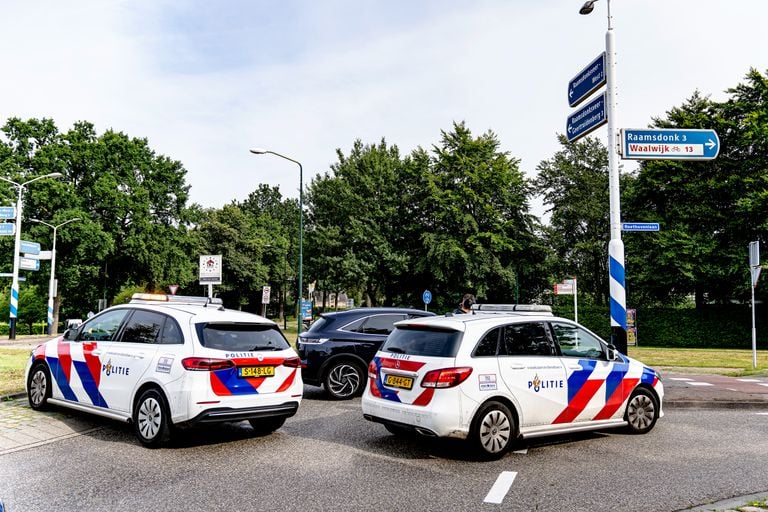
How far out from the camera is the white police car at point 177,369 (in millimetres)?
6867

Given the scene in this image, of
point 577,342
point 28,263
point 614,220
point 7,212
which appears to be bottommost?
point 577,342

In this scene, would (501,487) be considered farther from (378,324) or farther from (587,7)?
(587,7)

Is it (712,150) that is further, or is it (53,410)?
(712,150)

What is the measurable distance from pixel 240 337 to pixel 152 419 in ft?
4.30

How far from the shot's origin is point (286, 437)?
7789mm

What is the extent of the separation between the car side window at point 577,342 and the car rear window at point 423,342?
1.53 metres

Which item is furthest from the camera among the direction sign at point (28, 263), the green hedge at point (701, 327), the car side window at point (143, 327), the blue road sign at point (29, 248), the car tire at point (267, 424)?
the green hedge at point (701, 327)

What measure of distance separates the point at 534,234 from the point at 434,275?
8131 mm

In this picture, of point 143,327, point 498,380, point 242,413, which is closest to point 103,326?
point 143,327

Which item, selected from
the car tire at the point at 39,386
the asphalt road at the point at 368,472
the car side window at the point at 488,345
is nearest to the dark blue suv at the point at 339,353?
the asphalt road at the point at 368,472

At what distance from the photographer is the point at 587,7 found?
11719 mm

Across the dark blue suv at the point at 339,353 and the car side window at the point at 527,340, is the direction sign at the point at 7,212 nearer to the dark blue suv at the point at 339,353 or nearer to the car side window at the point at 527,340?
the dark blue suv at the point at 339,353

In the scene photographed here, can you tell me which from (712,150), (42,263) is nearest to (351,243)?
(42,263)

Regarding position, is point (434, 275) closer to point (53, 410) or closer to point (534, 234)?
point (534, 234)
